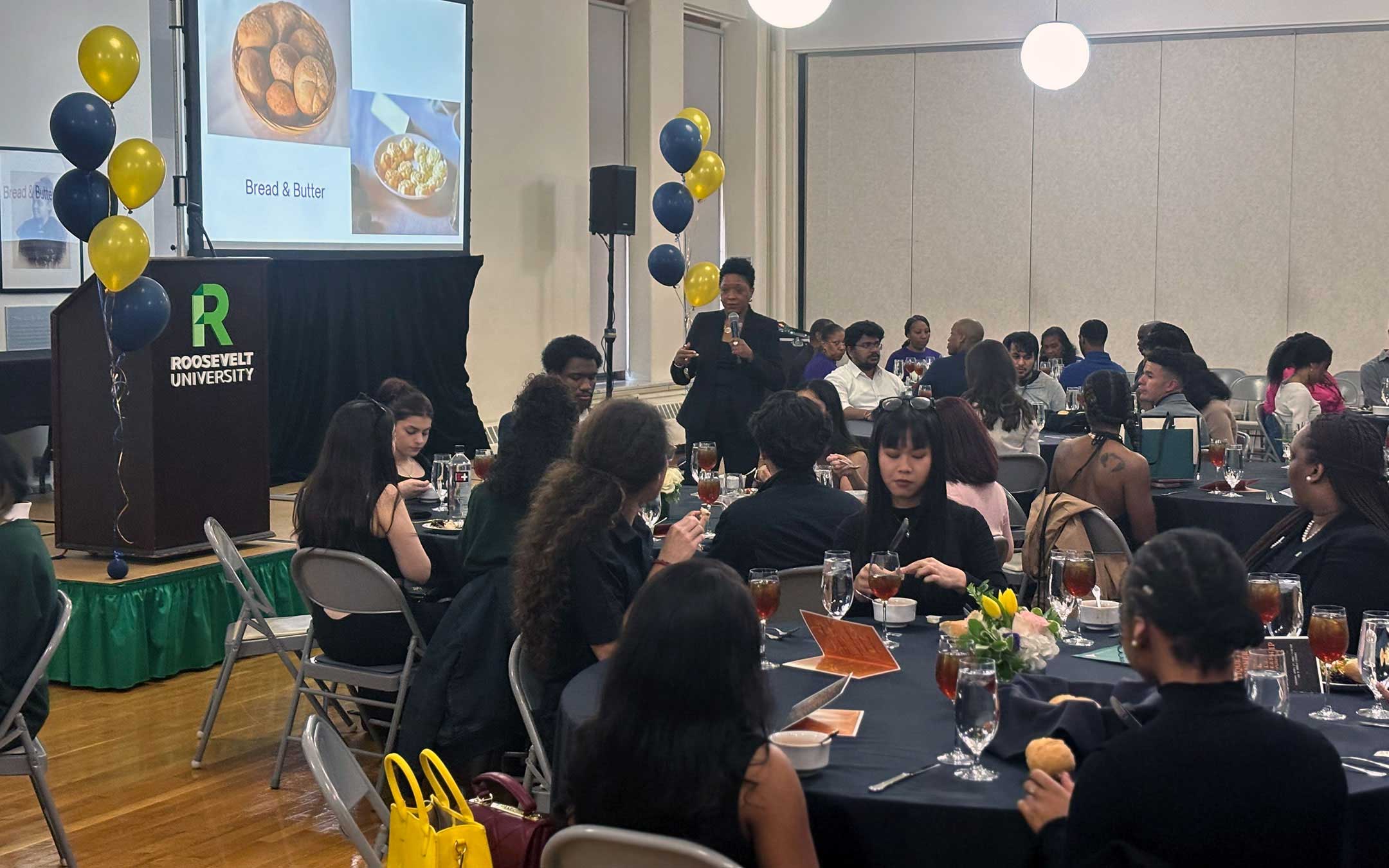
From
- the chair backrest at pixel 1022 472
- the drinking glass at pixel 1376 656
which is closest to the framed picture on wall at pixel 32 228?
the chair backrest at pixel 1022 472

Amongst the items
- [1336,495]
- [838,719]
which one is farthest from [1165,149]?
[838,719]

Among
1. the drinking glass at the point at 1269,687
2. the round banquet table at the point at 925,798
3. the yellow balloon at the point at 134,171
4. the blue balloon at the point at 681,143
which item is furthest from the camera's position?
the blue balloon at the point at 681,143

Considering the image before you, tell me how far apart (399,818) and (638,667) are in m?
0.58

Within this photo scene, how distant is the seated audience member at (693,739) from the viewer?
2.02 metres

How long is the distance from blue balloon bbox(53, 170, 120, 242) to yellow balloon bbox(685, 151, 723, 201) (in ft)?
16.2

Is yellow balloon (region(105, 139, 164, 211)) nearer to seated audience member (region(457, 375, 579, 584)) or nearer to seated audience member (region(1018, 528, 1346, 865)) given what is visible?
seated audience member (region(457, 375, 579, 584))

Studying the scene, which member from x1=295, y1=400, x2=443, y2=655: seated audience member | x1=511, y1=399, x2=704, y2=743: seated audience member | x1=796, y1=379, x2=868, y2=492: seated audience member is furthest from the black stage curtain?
x1=511, y1=399, x2=704, y2=743: seated audience member

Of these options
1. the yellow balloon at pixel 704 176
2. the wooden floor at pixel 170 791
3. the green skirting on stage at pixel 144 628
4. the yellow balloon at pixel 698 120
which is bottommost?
the wooden floor at pixel 170 791

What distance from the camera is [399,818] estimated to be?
2.34m

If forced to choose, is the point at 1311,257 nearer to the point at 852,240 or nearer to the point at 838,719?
the point at 852,240

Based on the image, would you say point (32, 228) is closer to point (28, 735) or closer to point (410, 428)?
point (410, 428)

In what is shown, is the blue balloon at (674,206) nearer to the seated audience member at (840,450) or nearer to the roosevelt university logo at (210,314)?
the roosevelt university logo at (210,314)

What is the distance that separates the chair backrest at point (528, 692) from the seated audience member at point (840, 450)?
2.39m

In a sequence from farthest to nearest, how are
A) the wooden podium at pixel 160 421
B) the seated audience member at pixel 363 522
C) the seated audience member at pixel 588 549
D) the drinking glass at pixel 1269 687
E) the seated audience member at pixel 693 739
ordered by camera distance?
1. the wooden podium at pixel 160 421
2. the seated audience member at pixel 363 522
3. the seated audience member at pixel 588 549
4. the drinking glass at pixel 1269 687
5. the seated audience member at pixel 693 739
